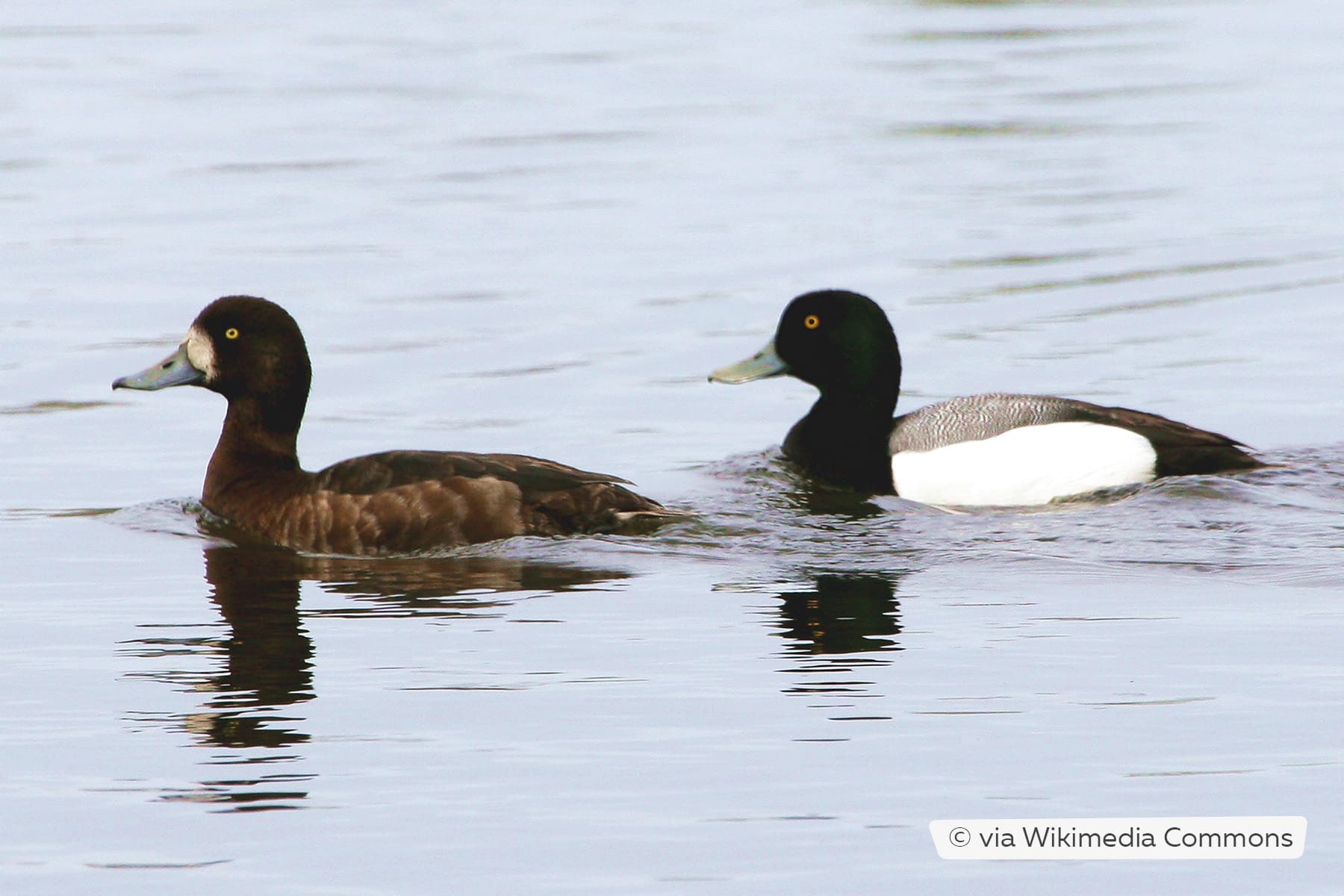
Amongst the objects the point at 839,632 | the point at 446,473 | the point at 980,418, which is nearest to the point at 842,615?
the point at 839,632

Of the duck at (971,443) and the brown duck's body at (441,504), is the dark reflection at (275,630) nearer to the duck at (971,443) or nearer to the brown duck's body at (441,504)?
the brown duck's body at (441,504)

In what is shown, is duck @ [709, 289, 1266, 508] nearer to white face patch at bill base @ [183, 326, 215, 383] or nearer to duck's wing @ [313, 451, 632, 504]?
duck's wing @ [313, 451, 632, 504]

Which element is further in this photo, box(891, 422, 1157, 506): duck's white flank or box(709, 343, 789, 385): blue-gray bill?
box(709, 343, 789, 385): blue-gray bill

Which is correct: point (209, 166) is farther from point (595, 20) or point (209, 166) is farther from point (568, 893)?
point (568, 893)

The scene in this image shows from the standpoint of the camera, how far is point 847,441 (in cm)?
1181

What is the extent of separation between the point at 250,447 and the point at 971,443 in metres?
3.43

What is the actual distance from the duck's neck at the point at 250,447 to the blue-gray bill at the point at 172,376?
0.21 m

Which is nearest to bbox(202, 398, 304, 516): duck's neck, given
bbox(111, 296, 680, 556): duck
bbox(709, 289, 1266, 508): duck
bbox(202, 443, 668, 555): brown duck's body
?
bbox(111, 296, 680, 556): duck

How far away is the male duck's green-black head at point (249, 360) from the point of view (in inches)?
405

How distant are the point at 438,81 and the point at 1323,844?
22084 mm

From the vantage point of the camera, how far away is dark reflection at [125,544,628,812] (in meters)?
6.48

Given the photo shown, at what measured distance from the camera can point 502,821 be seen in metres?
5.92

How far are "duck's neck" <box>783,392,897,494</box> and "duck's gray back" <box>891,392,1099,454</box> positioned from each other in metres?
0.14

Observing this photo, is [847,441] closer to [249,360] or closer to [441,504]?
[441,504]
